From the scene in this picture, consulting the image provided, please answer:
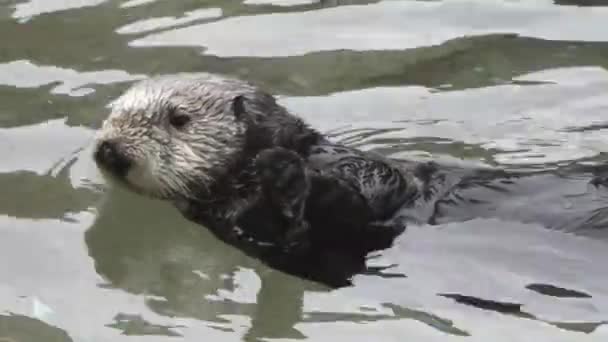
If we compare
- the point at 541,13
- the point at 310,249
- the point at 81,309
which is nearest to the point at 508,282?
the point at 310,249

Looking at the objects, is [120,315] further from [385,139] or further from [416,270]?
[385,139]

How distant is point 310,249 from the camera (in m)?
4.51

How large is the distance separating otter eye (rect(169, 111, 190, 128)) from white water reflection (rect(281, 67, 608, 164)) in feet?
3.85

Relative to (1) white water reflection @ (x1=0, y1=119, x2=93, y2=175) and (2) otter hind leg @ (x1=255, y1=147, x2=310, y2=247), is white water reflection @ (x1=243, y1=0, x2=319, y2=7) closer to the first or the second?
(1) white water reflection @ (x1=0, y1=119, x2=93, y2=175)

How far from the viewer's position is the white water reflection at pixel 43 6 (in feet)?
23.6

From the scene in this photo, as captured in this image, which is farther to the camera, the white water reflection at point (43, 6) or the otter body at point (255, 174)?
the white water reflection at point (43, 6)

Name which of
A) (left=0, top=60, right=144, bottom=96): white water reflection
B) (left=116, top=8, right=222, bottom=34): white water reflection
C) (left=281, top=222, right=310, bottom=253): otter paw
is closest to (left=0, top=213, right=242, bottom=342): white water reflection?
(left=281, top=222, right=310, bottom=253): otter paw

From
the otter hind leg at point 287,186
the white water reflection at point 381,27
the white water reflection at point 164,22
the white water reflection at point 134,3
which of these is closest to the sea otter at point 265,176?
the otter hind leg at point 287,186

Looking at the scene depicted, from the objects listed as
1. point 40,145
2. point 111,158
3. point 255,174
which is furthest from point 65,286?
point 40,145

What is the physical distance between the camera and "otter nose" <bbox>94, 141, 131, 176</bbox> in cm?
448

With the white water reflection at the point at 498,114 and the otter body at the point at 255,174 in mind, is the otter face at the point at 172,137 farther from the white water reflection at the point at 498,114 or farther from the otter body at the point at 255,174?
the white water reflection at the point at 498,114

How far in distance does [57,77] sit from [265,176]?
7.58ft

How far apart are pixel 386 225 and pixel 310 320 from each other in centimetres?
52

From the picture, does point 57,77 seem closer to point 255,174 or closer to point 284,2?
point 284,2
